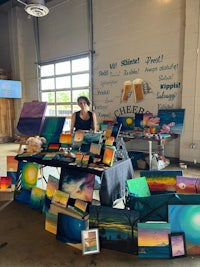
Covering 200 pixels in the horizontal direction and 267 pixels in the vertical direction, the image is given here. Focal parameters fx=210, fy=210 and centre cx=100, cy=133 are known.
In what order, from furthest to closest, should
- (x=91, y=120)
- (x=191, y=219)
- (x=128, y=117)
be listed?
(x=128, y=117) → (x=91, y=120) → (x=191, y=219)

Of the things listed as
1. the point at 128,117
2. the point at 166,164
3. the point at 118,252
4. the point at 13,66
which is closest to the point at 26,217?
the point at 118,252

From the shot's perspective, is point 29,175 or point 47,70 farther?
point 47,70

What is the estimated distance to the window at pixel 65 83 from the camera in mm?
5973

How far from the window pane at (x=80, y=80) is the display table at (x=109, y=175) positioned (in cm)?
Result: 394

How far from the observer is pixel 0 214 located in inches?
94.5

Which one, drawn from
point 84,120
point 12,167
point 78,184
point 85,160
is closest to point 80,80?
point 84,120

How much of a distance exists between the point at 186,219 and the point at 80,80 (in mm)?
5134

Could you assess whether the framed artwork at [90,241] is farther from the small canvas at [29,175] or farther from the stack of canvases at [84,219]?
the small canvas at [29,175]

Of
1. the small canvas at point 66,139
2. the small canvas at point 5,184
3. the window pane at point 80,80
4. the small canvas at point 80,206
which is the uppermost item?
the window pane at point 80,80

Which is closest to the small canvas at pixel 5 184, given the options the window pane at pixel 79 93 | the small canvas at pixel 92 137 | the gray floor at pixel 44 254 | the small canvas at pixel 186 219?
the gray floor at pixel 44 254

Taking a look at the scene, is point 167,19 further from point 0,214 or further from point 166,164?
point 0,214

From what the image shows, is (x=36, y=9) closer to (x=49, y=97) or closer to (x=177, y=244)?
(x=49, y=97)

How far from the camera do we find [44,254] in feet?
5.71

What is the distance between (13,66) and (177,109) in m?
5.95
